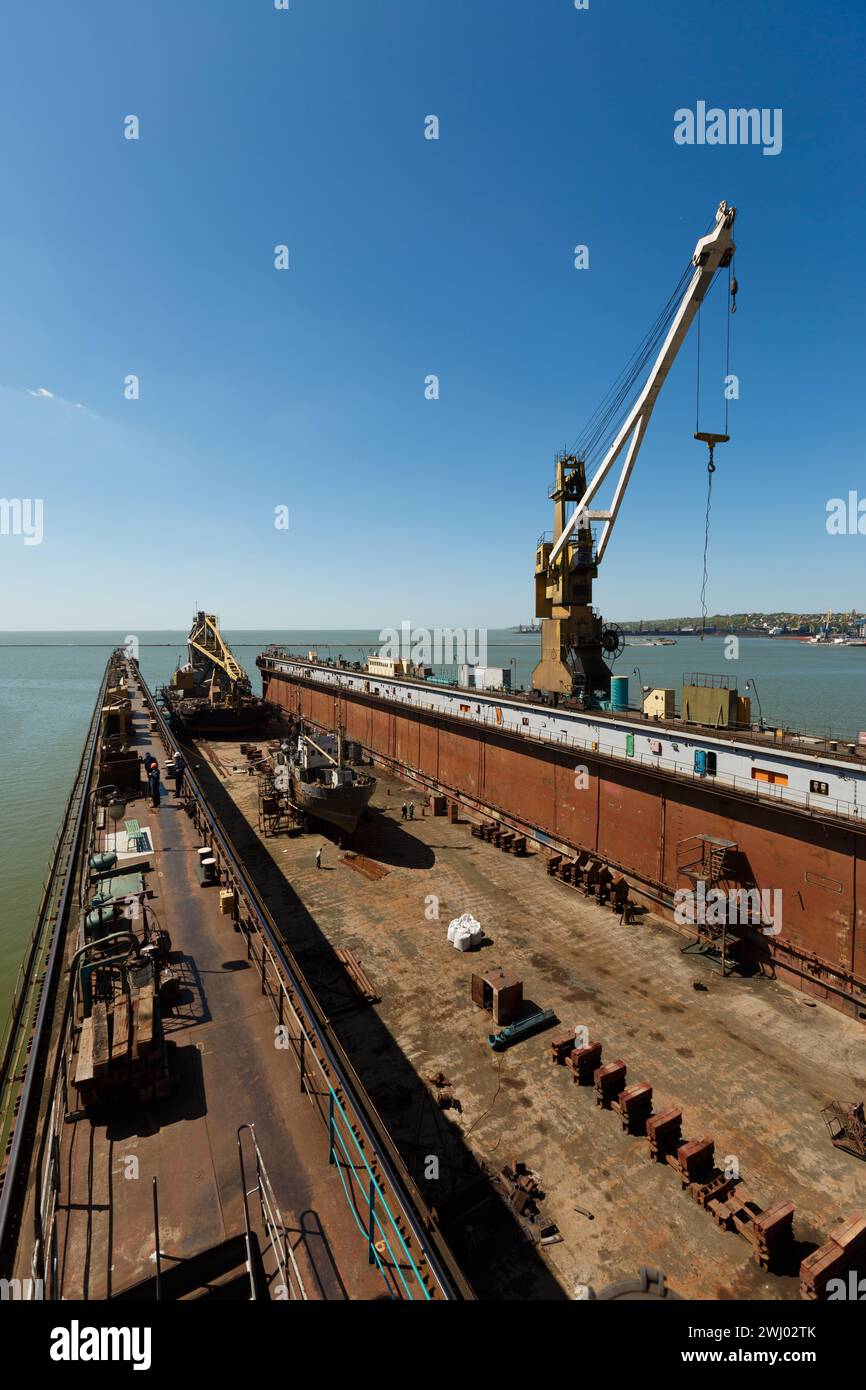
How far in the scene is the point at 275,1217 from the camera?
7.66 metres

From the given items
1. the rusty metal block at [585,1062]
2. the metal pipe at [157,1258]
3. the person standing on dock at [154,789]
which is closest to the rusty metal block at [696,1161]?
the rusty metal block at [585,1062]

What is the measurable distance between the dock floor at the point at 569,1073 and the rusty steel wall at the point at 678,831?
63.9 inches

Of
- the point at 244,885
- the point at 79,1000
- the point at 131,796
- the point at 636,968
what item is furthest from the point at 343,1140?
the point at 131,796

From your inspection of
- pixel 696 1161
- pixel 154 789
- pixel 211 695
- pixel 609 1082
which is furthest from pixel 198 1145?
pixel 211 695

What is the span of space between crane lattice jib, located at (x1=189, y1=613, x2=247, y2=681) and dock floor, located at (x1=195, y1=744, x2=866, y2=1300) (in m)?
50.8

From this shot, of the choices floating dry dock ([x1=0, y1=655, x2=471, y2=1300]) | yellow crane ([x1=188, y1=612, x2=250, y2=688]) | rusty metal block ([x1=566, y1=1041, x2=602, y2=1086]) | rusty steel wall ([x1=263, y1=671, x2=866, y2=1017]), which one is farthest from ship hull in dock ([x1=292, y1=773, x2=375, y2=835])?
yellow crane ([x1=188, y1=612, x2=250, y2=688])

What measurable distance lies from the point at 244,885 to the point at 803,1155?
14.9 meters

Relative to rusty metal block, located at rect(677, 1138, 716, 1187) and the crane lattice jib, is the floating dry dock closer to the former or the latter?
rusty metal block, located at rect(677, 1138, 716, 1187)

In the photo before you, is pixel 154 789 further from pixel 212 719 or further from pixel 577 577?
pixel 212 719

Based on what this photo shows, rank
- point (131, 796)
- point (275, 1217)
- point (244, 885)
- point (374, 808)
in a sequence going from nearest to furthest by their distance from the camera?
point (275, 1217) < point (244, 885) < point (131, 796) < point (374, 808)

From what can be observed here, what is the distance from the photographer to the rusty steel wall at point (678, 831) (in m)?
18.6
